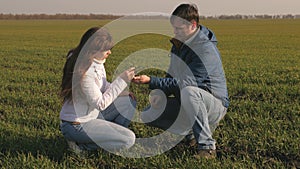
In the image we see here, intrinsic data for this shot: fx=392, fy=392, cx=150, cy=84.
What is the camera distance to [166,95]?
15.2 feet

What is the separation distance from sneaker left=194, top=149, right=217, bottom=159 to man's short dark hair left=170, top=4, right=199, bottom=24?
1.39 metres

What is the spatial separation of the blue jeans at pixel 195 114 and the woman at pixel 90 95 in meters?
0.62

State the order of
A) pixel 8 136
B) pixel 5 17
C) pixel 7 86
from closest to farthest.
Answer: pixel 8 136 → pixel 7 86 → pixel 5 17

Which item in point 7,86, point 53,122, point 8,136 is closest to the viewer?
point 8,136

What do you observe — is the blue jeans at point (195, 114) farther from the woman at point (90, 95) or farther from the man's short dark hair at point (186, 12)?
the man's short dark hair at point (186, 12)

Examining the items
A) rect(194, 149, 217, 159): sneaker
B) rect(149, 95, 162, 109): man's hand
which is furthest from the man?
rect(149, 95, 162, 109): man's hand

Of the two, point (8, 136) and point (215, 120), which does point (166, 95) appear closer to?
point (215, 120)

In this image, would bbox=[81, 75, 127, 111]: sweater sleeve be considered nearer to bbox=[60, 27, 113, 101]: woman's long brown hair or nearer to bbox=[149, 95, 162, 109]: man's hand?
bbox=[60, 27, 113, 101]: woman's long brown hair

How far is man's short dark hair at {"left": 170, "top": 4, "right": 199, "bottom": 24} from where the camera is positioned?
4117mm

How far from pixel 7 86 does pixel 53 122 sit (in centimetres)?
345

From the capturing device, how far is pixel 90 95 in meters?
3.95

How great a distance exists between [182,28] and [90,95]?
120cm

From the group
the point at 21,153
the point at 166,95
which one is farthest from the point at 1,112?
the point at 166,95

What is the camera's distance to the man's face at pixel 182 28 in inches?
164
